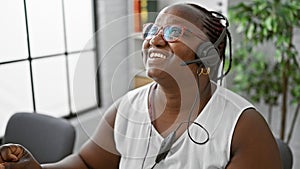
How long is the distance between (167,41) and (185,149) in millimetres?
291

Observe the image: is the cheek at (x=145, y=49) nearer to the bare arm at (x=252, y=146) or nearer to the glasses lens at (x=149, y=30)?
the glasses lens at (x=149, y=30)

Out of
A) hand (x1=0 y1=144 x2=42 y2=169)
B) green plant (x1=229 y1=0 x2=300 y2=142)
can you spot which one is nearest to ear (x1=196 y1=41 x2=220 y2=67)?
hand (x1=0 y1=144 x2=42 y2=169)

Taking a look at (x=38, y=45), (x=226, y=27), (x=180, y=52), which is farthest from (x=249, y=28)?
(x=180, y=52)

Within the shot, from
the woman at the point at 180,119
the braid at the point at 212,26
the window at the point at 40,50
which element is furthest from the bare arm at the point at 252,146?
the window at the point at 40,50

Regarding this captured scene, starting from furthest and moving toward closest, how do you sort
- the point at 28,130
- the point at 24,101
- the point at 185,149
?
the point at 24,101 < the point at 28,130 < the point at 185,149

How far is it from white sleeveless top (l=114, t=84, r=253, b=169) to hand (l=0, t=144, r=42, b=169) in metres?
0.25

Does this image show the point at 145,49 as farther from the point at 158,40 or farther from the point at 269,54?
the point at 269,54

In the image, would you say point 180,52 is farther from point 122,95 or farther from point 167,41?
point 122,95

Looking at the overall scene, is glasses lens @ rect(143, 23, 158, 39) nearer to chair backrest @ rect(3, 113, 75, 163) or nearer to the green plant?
chair backrest @ rect(3, 113, 75, 163)

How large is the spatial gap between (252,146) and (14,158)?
521mm

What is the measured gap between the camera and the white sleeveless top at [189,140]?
2.99 feet

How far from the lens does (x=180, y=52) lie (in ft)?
2.58

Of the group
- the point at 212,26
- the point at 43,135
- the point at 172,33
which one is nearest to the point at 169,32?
the point at 172,33

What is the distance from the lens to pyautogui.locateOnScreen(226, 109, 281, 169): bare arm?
883 millimetres
